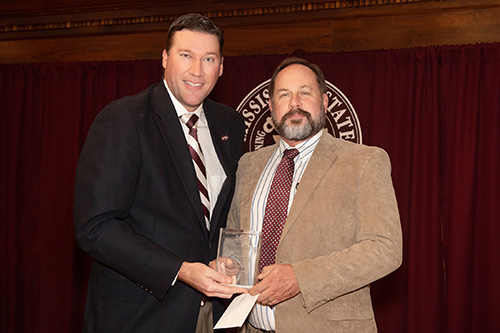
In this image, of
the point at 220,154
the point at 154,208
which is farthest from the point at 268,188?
the point at 154,208

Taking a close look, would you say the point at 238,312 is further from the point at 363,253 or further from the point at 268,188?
the point at 268,188

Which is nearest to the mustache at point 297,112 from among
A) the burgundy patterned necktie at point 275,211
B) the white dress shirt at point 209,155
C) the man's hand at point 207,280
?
the burgundy patterned necktie at point 275,211

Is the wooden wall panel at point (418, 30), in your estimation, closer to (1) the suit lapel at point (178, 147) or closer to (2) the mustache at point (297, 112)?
(2) the mustache at point (297, 112)

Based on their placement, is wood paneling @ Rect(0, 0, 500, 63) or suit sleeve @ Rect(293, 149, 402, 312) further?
wood paneling @ Rect(0, 0, 500, 63)

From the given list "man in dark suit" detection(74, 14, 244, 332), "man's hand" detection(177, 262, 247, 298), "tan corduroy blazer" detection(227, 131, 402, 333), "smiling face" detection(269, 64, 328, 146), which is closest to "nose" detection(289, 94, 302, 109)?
"smiling face" detection(269, 64, 328, 146)

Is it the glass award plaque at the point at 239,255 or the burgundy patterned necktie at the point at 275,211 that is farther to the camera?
the burgundy patterned necktie at the point at 275,211

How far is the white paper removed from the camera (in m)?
1.88

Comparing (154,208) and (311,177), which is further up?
(311,177)

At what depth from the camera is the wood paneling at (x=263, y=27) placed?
4.47m

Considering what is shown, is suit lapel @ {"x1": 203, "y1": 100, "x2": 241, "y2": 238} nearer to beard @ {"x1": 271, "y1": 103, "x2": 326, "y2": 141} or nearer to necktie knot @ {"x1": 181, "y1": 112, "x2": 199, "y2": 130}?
necktie knot @ {"x1": 181, "y1": 112, "x2": 199, "y2": 130}

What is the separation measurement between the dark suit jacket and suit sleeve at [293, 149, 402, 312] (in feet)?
1.44

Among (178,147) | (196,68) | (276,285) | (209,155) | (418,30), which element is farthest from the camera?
(418,30)

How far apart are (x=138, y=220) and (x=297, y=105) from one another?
0.91 meters

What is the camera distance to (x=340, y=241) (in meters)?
2.28
